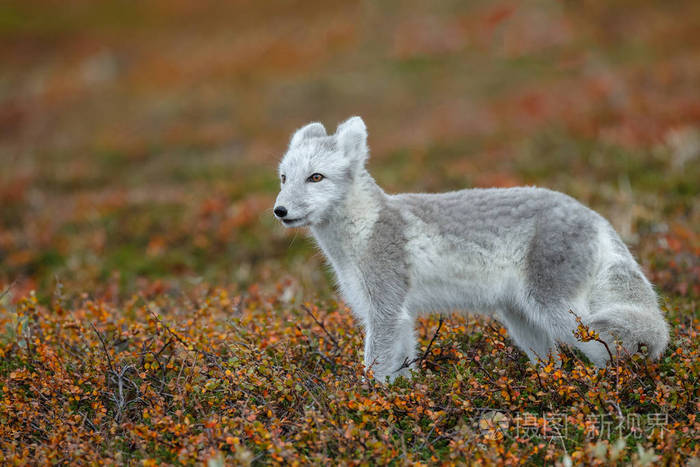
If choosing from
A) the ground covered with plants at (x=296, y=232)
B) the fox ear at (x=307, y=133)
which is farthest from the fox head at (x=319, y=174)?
the ground covered with plants at (x=296, y=232)

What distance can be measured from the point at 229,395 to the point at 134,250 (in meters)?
7.36

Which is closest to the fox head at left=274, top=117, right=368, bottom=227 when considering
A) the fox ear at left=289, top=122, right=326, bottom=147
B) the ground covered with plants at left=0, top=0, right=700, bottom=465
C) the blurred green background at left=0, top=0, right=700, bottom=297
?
the fox ear at left=289, top=122, right=326, bottom=147

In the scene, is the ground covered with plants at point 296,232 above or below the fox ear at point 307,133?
below

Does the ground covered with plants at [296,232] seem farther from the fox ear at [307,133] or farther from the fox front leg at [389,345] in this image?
the fox ear at [307,133]

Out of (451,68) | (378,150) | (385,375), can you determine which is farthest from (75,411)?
(451,68)

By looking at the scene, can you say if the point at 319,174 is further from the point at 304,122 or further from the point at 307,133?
the point at 304,122

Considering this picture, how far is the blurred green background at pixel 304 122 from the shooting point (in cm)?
1087

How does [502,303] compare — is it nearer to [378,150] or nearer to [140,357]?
[140,357]

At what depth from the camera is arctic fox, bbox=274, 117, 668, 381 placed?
5062 millimetres

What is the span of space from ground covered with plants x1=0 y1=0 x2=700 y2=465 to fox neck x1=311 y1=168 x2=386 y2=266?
677mm

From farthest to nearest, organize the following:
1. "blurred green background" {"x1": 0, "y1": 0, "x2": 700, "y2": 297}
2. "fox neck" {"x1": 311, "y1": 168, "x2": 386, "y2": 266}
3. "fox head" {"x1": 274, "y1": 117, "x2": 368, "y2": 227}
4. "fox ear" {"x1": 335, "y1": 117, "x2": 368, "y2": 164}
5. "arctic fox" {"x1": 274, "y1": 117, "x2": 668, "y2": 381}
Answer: "blurred green background" {"x1": 0, "y1": 0, "x2": 700, "y2": 297} < "fox ear" {"x1": 335, "y1": 117, "x2": 368, "y2": 164} < "fox neck" {"x1": 311, "y1": 168, "x2": 386, "y2": 266} < "fox head" {"x1": 274, "y1": 117, "x2": 368, "y2": 227} < "arctic fox" {"x1": 274, "y1": 117, "x2": 668, "y2": 381}

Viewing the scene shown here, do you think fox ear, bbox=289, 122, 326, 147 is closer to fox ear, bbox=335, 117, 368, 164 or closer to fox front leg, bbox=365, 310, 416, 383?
fox ear, bbox=335, 117, 368, 164

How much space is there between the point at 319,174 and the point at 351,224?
53 cm

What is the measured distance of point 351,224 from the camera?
5547 mm
